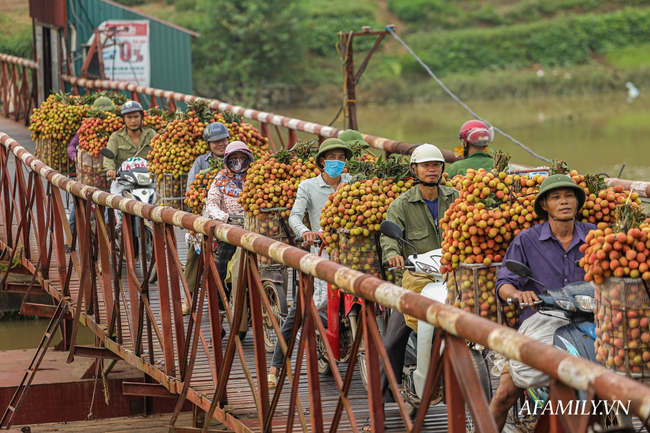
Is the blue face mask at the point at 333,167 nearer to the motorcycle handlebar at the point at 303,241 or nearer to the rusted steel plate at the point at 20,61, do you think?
the motorcycle handlebar at the point at 303,241

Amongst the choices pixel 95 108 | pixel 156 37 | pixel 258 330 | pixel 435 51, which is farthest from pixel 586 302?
pixel 435 51

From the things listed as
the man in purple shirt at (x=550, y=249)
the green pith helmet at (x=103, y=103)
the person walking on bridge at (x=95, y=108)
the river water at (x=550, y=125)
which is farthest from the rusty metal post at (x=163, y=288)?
the river water at (x=550, y=125)

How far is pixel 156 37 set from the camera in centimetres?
2203

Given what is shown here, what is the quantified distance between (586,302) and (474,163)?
3335 mm

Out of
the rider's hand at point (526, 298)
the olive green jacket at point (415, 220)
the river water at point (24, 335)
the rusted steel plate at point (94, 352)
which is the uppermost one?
the olive green jacket at point (415, 220)

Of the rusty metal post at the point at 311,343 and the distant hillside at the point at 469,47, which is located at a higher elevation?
the distant hillside at the point at 469,47

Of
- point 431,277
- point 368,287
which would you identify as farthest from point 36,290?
point 368,287

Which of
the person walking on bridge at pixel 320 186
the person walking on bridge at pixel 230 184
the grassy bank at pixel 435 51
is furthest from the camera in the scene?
the grassy bank at pixel 435 51

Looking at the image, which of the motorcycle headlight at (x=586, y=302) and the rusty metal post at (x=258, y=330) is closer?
Result: the motorcycle headlight at (x=586, y=302)

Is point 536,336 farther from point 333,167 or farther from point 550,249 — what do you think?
point 333,167

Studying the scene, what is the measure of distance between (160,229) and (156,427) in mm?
2848

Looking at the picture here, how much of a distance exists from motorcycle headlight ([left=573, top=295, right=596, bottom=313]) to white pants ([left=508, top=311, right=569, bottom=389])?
6.5 inches

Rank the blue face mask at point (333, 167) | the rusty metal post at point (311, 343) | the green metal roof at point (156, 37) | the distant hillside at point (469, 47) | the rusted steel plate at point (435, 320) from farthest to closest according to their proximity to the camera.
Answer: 1. the distant hillside at point (469, 47)
2. the green metal roof at point (156, 37)
3. the blue face mask at point (333, 167)
4. the rusty metal post at point (311, 343)
5. the rusted steel plate at point (435, 320)

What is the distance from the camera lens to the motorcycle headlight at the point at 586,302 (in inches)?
154
